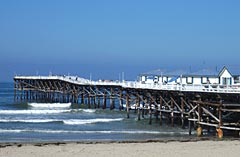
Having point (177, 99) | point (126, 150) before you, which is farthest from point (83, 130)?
point (126, 150)

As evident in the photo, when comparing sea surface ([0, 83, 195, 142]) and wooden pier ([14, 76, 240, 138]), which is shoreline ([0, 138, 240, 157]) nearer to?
sea surface ([0, 83, 195, 142])

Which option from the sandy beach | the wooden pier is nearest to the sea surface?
the wooden pier

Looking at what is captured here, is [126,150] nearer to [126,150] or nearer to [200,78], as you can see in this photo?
[126,150]

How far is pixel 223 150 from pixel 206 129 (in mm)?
12394

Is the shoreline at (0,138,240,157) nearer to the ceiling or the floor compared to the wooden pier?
nearer to the floor

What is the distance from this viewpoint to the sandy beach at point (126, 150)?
15828mm

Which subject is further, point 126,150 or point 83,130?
point 83,130

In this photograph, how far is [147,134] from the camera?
88.8ft

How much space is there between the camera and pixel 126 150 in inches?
670

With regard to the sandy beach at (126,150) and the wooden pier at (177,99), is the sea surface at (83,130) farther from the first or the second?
the sandy beach at (126,150)

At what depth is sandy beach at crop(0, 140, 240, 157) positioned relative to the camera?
1583 centimetres

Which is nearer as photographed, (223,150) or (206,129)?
(223,150)
